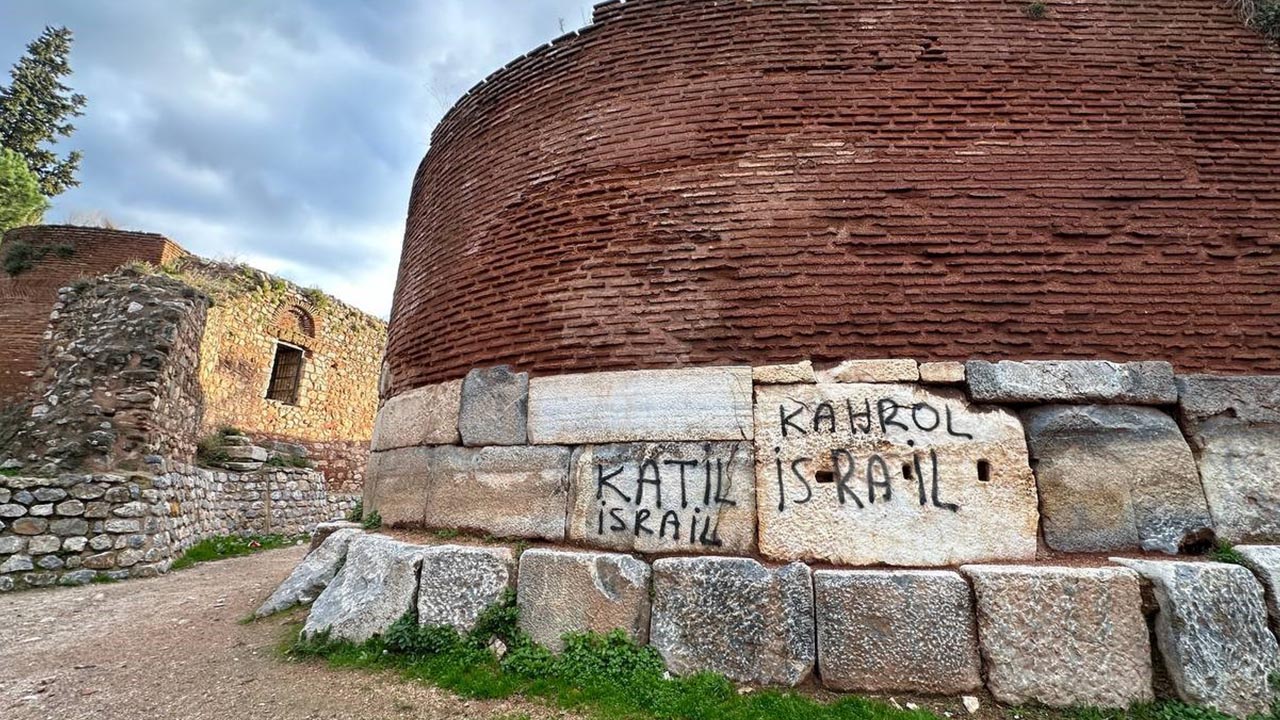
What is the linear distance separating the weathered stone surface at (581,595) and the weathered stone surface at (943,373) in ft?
7.40

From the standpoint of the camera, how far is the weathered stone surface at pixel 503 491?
417cm

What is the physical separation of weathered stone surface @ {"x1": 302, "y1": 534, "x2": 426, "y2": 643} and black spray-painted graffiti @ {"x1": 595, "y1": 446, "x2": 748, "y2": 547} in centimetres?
141

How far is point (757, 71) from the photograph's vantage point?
468 centimetres

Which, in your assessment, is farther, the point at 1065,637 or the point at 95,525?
the point at 95,525

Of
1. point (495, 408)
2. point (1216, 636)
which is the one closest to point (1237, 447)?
point (1216, 636)

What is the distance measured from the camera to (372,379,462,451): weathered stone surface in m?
4.79

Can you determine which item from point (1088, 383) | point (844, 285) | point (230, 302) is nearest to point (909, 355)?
point (844, 285)

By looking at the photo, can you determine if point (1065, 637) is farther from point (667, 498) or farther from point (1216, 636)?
point (667, 498)

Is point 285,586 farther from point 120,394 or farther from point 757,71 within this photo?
point 757,71

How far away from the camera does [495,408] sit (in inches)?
178

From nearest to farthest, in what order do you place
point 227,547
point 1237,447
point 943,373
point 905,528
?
1. point 905,528
2. point 1237,447
3. point 943,373
4. point 227,547

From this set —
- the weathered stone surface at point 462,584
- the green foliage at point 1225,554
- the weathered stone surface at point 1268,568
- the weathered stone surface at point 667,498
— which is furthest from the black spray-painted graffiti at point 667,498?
the weathered stone surface at point 1268,568

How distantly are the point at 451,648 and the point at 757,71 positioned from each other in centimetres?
486

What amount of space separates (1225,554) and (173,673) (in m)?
6.65
